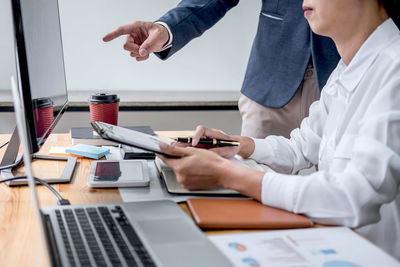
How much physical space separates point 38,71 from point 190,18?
74 cm

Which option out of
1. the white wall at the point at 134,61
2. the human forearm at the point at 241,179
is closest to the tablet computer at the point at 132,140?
the human forearm at the point at 241,179

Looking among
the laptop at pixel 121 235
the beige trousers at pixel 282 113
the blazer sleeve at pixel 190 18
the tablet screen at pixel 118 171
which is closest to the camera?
the laptop at pixel 121 235

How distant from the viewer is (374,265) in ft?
2.15

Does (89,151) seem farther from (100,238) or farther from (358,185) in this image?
(358,185)

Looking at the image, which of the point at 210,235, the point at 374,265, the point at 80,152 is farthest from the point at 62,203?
the point at 374,265

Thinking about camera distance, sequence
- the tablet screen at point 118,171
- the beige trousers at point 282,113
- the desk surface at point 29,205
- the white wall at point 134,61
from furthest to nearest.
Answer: the white wall at point 134,61 < the beige trousers at point 282,113 < the tablet screen at point 118,171 < the desk surface at point 29,205

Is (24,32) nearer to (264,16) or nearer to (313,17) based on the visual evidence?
(313,17)

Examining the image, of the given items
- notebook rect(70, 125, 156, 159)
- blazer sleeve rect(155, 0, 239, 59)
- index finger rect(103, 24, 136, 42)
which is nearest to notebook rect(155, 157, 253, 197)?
notebook rect(70, 125, 156, 159)

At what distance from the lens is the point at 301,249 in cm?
69

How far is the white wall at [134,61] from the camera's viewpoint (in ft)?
7.45

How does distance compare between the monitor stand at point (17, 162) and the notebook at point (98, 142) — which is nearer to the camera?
the monitor stand at point (17, 162)

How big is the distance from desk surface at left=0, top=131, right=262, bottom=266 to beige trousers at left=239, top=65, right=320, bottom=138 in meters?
0.79

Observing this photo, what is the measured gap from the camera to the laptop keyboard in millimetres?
619

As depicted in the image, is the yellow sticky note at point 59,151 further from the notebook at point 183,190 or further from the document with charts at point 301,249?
the document with charts at point 301,249
